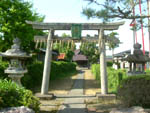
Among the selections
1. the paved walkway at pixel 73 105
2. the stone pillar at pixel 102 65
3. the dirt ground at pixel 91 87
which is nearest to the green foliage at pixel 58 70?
the dirt ground at pixel 91 87

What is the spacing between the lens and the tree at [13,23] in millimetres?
14430

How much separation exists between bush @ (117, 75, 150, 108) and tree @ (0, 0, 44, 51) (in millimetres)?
11257

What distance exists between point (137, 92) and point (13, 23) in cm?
1248

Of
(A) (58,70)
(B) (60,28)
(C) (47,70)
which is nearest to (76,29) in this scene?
(B) (60,28)

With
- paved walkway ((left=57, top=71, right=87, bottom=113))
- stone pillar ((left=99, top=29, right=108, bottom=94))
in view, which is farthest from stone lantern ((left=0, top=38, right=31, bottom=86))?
stone pillar ((left=99, top=29, right=108, bottom=94))

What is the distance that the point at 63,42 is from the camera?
9797 millimetres

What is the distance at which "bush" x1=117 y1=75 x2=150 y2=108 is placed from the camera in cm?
609

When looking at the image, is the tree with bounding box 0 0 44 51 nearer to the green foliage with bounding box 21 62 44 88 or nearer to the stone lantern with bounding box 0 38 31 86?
the green foliage with bounding box 21 62 44 88

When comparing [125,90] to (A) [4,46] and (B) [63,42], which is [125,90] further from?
(A) [4,46]

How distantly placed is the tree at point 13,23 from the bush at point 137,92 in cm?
1126

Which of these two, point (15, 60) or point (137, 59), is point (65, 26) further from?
point (137, 59)

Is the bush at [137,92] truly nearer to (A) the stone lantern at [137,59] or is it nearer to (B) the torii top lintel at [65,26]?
(A) the stone lantern at [137,59]

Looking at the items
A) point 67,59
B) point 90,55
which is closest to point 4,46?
point 67,59

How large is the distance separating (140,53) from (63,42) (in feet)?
14.4
